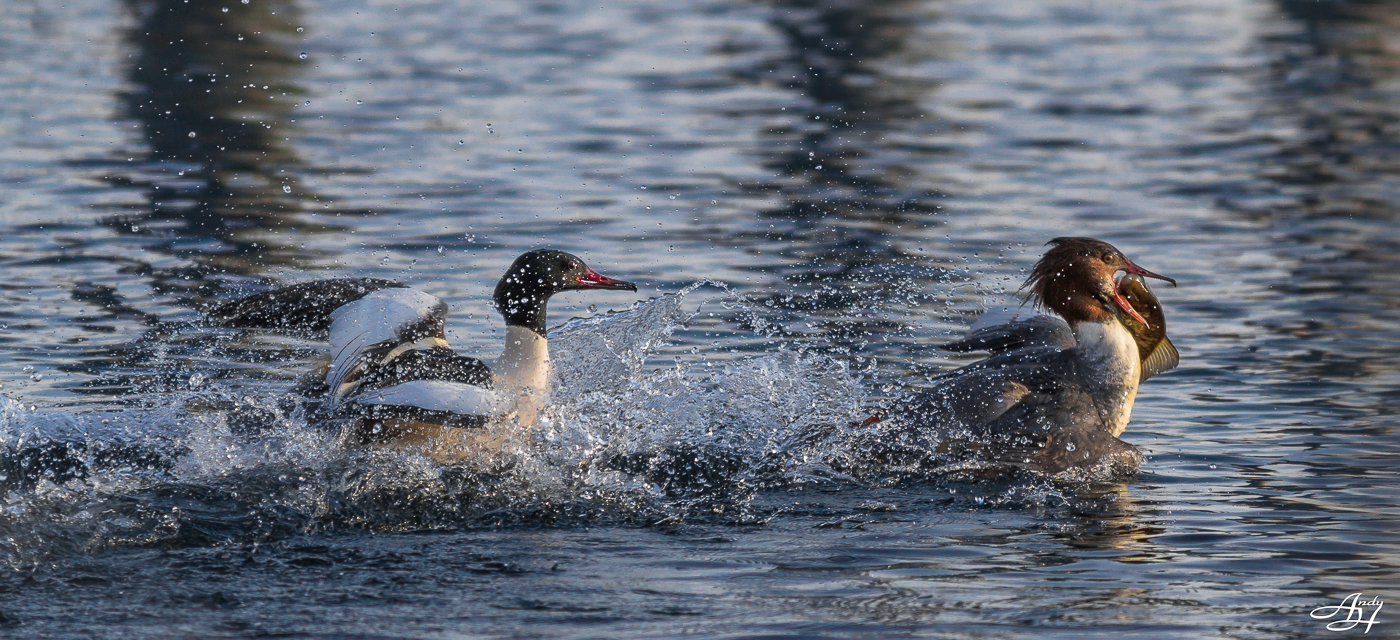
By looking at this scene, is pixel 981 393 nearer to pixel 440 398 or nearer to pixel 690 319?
pixel 690 319

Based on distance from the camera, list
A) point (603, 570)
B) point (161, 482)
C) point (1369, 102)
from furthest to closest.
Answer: point (1369, 102) → point (161, 482) → point (603, 570)

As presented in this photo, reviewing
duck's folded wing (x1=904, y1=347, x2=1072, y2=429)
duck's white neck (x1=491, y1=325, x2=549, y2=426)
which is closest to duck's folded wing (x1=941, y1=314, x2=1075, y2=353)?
duck's folded wing (x1=904, y1=347, x2=1072, y2=429)

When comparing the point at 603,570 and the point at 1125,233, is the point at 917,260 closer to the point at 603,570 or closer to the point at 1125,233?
the point at 1125,233

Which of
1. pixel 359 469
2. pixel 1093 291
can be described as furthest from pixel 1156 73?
pixel 359 469

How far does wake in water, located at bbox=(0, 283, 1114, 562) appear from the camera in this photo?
21.9 feet

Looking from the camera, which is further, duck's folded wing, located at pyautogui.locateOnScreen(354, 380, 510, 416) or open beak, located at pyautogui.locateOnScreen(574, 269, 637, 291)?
open beak, located at pyautogui.locateOnScreen(574, 269, 637, 291)

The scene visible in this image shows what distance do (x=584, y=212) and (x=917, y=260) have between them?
3.10 meters

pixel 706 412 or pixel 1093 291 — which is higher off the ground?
pixel 1093 291

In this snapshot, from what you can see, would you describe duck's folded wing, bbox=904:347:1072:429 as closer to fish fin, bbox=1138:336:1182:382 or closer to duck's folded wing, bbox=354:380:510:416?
fish fin, bbox=1138:336:1182:382

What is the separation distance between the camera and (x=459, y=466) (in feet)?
24.3

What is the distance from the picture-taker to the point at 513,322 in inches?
320

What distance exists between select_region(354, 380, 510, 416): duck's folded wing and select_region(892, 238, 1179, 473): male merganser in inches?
84.2
